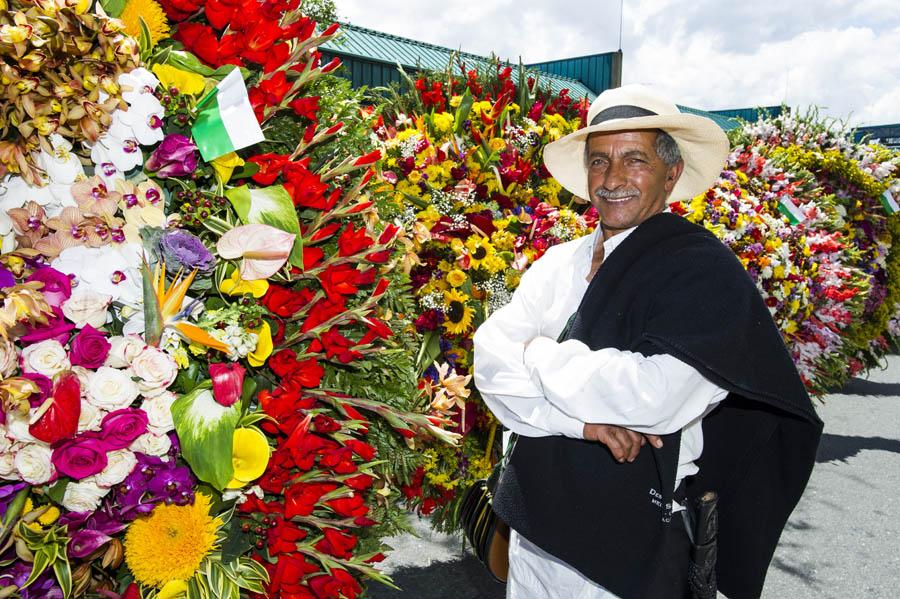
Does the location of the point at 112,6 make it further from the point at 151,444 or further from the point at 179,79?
the point at 151,444

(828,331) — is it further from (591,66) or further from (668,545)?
(591,66)

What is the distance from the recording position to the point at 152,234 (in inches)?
52.9

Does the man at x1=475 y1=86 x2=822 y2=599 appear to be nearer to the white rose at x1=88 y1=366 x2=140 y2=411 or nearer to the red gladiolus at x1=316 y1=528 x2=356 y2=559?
the red gladiolus at x1=316 y1=528 x2=356 y2=559

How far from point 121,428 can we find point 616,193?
137cm

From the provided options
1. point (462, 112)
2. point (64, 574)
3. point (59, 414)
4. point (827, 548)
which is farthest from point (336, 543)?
point (827, 548)

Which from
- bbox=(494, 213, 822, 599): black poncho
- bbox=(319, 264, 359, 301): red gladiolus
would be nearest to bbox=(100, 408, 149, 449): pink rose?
bbox=(319, 264, 359, 301): red gladiolus

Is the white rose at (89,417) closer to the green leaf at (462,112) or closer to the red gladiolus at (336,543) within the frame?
the red gladiolus at (336,543)

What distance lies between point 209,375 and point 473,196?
6.21 ft

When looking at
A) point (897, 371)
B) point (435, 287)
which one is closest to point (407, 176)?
point (435, 287)

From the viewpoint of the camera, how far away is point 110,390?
1.22 meters

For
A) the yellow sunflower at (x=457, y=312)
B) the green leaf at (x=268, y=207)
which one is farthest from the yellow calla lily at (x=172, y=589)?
the yellow sunflower at (x=457, y=312)

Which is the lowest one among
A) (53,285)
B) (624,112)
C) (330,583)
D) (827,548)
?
(827,548)

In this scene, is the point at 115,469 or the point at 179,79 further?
the point at 179,79

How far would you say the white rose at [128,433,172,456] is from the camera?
1.26 meters
